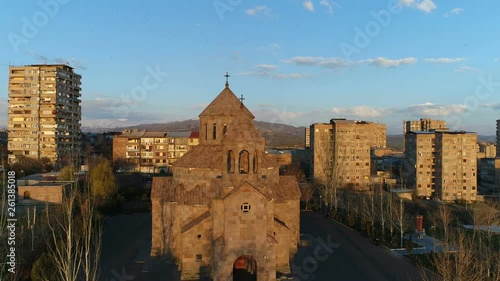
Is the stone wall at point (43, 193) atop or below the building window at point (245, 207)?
below

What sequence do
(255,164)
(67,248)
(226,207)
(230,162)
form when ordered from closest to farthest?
(67,248), (226,207), (255,164), (230,162)

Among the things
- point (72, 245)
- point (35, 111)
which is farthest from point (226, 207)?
point (35, 111)

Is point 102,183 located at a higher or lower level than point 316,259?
higher

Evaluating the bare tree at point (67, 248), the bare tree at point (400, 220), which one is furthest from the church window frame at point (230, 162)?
the bare tree at point (400, 220)

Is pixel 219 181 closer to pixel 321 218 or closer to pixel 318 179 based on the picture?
pixel 321 218

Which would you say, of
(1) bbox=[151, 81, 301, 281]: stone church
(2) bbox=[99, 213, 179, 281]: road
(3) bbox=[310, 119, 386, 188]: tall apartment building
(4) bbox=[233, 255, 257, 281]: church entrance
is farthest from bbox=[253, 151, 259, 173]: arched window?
(3) bbox=[310, 119, 386, 188]: tall apartment building

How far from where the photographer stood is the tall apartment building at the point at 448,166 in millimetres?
66750

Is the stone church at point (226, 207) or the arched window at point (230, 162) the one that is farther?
the arched window at point (230, 162)

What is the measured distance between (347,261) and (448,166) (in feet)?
160

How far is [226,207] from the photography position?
2108 centimetres

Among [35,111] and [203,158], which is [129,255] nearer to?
[203,158]

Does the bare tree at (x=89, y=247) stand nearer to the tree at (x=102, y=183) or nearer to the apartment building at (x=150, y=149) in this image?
the tree at (x=102, y=183)

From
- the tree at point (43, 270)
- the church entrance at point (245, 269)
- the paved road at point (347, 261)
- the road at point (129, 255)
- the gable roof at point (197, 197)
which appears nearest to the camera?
the tree at point (43, 270)

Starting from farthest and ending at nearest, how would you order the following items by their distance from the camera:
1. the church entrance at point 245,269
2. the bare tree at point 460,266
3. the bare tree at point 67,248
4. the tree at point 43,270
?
1. the church entrance at point 245,269
2. the tree at point 43,270
3. the bare tree at point 460,266
4. the bare tree at point 67,248
